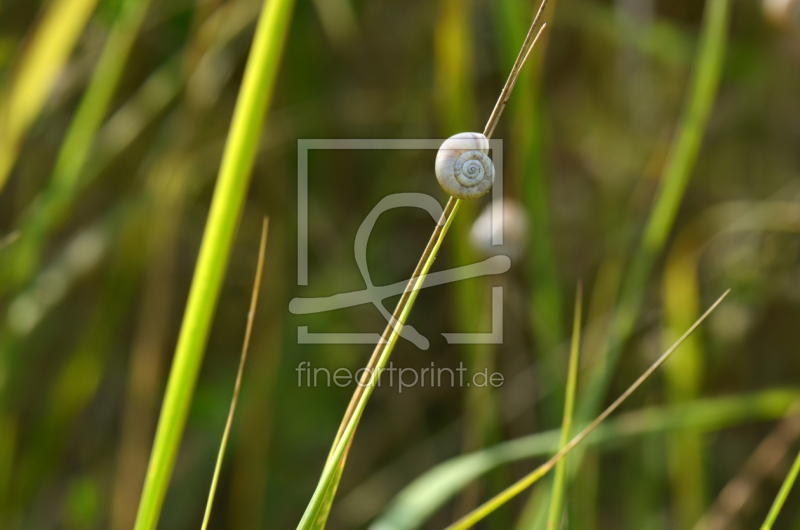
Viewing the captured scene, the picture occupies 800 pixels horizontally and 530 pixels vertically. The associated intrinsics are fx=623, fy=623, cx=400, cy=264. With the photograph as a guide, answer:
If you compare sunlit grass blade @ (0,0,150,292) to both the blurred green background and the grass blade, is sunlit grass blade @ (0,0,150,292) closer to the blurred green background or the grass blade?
the blurred green background

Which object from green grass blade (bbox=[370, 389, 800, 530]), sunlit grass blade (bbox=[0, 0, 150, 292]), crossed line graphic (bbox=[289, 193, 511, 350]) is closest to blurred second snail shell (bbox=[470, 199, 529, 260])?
crossed line graphic (bbox=[289, 193, 511, 350])

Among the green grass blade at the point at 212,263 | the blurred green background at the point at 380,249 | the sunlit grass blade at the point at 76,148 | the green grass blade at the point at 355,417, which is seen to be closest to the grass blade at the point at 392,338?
the green grass blade at the point at 355,417

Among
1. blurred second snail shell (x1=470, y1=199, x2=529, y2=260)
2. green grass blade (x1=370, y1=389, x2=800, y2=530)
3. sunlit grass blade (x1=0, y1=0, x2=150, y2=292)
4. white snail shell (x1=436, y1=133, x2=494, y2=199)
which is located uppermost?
sunlit grass blade (x1=0, y1=0, x2=150, y2=292)

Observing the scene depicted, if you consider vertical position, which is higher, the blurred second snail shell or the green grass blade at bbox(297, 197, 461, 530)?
the blurred second snail shell

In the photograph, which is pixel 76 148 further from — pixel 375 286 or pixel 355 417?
pixel 355 417

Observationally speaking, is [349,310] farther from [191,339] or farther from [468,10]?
[191,339]

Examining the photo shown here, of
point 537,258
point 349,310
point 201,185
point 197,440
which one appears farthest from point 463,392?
point 201,185

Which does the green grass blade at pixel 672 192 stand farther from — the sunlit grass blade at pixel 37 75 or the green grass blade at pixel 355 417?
the sunlit grass blade at pixel 37 75
